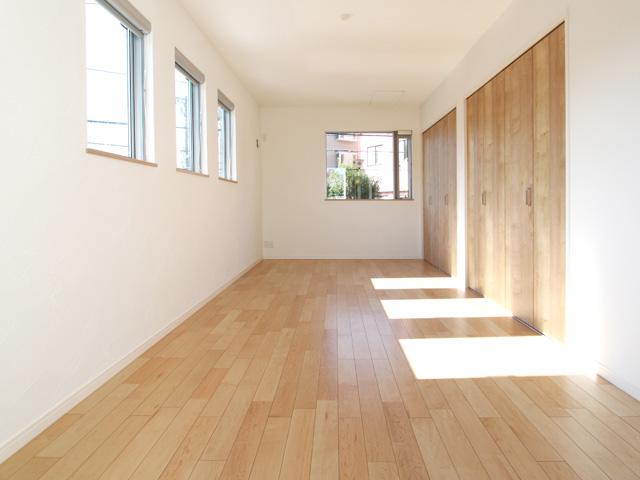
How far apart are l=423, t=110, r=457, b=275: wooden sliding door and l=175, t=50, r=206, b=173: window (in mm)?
3163

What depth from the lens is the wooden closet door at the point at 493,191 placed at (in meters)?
4.58

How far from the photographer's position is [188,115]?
192 inches

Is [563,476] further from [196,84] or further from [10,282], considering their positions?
[196,84]

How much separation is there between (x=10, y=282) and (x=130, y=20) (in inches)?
82.5

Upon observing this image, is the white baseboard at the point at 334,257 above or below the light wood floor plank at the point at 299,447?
above

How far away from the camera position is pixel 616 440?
2.01 m

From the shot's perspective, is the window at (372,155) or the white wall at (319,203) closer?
the white wall at (319,203)

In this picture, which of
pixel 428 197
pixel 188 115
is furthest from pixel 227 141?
pixel 428 197

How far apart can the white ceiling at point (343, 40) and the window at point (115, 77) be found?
3.47 feet

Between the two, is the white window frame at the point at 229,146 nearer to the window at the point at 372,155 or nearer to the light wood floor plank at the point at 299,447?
the window at the point at 372,155

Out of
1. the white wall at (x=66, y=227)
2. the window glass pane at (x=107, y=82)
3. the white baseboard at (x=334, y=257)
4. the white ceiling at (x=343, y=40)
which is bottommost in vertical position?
the white baseboard at (x=334, y=257)

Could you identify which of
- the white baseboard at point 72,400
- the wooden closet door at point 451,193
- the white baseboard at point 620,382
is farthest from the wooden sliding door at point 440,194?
the white baseboard at point 72,400

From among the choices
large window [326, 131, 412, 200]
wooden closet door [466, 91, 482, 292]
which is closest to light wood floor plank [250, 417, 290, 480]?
wooden closet door [466, 91, 482, 292]

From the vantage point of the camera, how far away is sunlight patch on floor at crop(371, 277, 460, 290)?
5887mm
